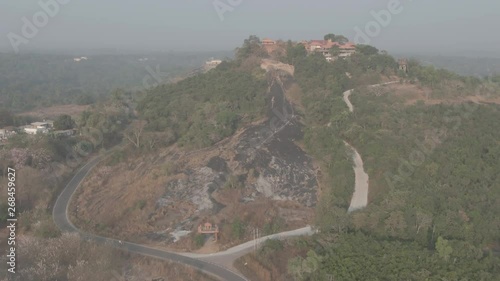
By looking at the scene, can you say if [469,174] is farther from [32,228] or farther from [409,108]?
[32,228]

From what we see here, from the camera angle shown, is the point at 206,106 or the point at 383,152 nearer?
the point at 383,152

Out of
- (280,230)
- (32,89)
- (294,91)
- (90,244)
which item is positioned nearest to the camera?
(90,244)

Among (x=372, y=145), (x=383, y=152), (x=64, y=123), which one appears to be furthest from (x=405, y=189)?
(x=64, y=123)

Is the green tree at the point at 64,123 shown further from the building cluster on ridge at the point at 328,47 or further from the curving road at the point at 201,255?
the building cluster on ridge at the point at 328,47

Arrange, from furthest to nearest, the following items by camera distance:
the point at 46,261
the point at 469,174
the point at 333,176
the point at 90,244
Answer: the point at 333,176 < the point at 469,174 < the point at 90,244 < the point at 46,261

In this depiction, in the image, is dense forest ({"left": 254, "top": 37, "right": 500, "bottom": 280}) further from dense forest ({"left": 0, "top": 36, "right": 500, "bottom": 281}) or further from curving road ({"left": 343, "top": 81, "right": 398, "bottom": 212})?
curving road ({"left": 343, "top": 81, "right": 398, "bottom": 212})

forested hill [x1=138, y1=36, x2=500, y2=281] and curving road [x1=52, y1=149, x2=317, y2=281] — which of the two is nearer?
forested hill [x1=138, y1=36, x2=500, y2=281]

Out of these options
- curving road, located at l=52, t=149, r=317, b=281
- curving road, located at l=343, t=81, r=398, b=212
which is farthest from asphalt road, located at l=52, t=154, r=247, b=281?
curving road, located at l=343, t=81, r=398, b=212

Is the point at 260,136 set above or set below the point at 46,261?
above

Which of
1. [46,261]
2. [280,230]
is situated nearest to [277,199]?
[280,230]

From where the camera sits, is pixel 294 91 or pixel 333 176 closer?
pixel 333 176

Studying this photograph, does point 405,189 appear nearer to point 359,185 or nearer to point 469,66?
point 359,185
